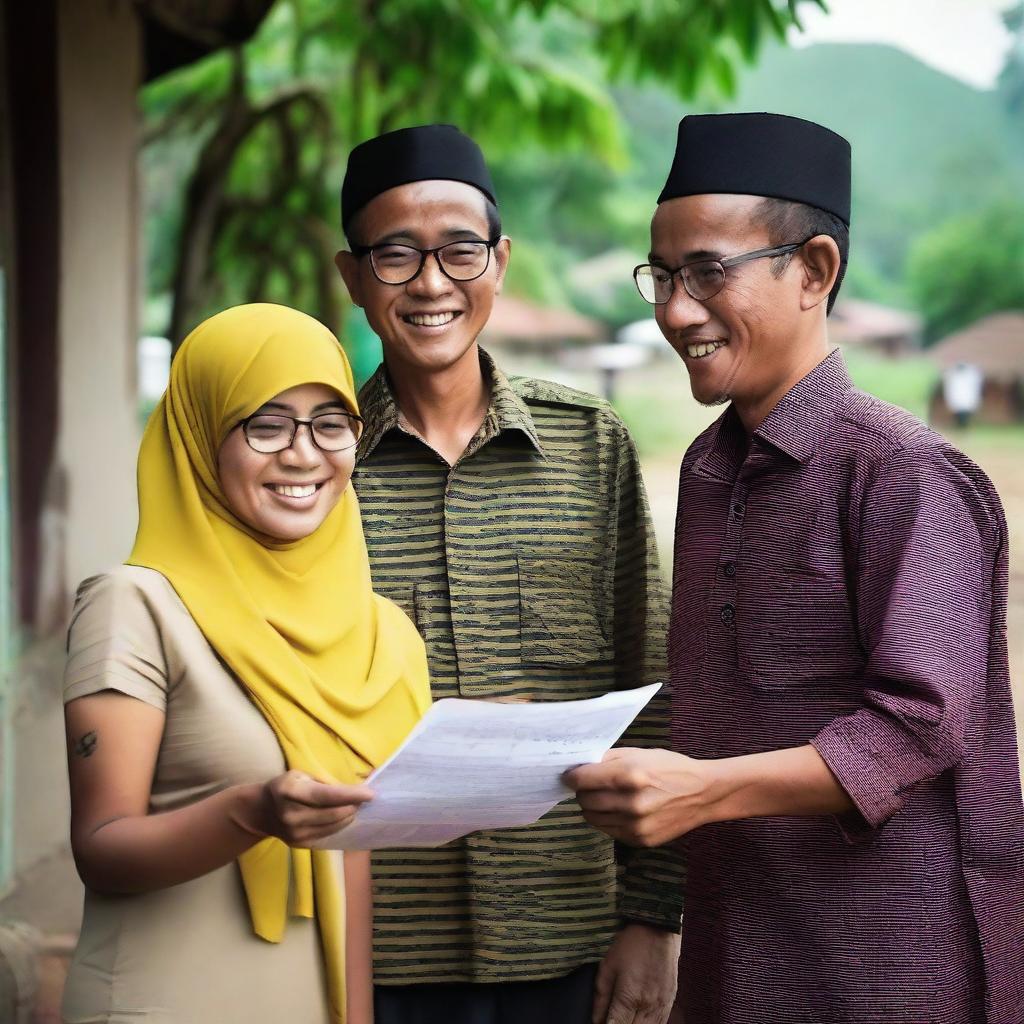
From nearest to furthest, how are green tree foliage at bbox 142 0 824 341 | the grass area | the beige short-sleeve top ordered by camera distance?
the beige short-sleeve top, green tree foliage at bbox 142 0 824 341, the grass area

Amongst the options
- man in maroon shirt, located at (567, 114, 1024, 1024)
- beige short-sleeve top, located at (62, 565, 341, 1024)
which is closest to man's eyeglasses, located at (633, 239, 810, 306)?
man in maroon shirt, located at (567, 114, 1024, 1024)

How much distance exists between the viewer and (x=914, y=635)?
5.29 ft

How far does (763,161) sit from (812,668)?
0.64 m

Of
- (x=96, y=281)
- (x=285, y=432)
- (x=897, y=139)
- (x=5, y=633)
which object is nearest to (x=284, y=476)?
(x=285, y=432)

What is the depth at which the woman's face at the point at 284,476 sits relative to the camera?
183 cm

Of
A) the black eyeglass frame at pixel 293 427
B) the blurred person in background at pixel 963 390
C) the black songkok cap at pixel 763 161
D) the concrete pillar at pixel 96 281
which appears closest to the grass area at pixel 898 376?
the blurred person in background at pixel 963 390

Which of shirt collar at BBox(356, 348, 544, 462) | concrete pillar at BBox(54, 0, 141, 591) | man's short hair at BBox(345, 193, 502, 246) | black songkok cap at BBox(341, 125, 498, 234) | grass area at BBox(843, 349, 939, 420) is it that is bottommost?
shirt collar at BBox(356, 348, 544, 462)

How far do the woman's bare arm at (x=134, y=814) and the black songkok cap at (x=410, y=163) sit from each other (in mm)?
924

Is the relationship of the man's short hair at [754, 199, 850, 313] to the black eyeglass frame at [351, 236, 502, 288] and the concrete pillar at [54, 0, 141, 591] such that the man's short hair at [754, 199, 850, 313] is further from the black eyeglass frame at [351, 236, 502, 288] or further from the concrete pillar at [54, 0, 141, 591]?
the concrete pillar at [54, 0, 141, 591]

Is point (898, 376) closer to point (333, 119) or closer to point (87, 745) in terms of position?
point (333, 119)

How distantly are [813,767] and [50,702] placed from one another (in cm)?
478

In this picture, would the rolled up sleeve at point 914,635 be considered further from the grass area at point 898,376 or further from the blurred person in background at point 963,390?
the grass area at point 898,376

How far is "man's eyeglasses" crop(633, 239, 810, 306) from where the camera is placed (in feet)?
5.99

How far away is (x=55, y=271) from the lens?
5.42 meters
